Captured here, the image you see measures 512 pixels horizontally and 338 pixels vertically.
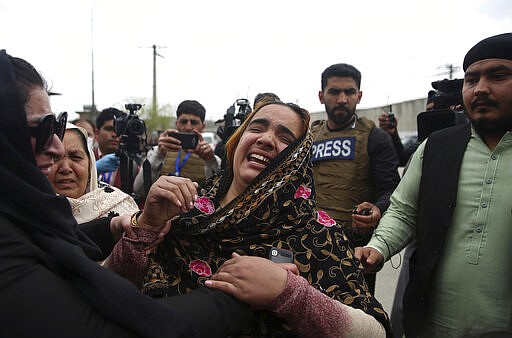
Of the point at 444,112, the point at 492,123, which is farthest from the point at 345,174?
the point at 492,123

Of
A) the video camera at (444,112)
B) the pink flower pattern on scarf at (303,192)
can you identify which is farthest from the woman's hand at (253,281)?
the video camera at (444,112)

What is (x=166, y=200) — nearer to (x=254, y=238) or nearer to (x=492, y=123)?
(x=254, y=238)

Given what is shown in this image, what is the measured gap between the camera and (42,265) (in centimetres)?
86

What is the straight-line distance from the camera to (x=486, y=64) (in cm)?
177

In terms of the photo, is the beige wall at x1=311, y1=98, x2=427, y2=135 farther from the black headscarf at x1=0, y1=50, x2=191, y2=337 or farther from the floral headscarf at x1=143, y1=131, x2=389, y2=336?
the black headscarf at x1=0, y1=50, x2=191, y2=337

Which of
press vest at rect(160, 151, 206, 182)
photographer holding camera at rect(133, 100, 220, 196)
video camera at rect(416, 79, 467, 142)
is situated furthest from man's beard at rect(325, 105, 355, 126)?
press vest at rect(160, 151, 206, 182)

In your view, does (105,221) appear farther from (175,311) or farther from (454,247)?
(454,247)

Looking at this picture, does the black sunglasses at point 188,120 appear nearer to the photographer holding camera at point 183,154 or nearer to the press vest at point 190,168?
the photographer holding camera at point 183,154

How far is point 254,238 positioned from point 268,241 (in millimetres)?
53

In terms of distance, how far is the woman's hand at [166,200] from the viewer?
4.37 ft

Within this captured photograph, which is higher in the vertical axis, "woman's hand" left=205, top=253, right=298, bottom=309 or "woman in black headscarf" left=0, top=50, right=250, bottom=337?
"woman in black headscarf" left=0, top=50, right=250, bottom=337

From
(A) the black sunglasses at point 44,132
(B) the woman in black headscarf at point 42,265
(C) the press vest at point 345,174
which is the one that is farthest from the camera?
(C) the press vest at point 345,174

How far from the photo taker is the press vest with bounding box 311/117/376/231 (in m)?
3.11

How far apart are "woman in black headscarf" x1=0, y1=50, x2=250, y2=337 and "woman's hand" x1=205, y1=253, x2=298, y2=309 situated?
0.13m
